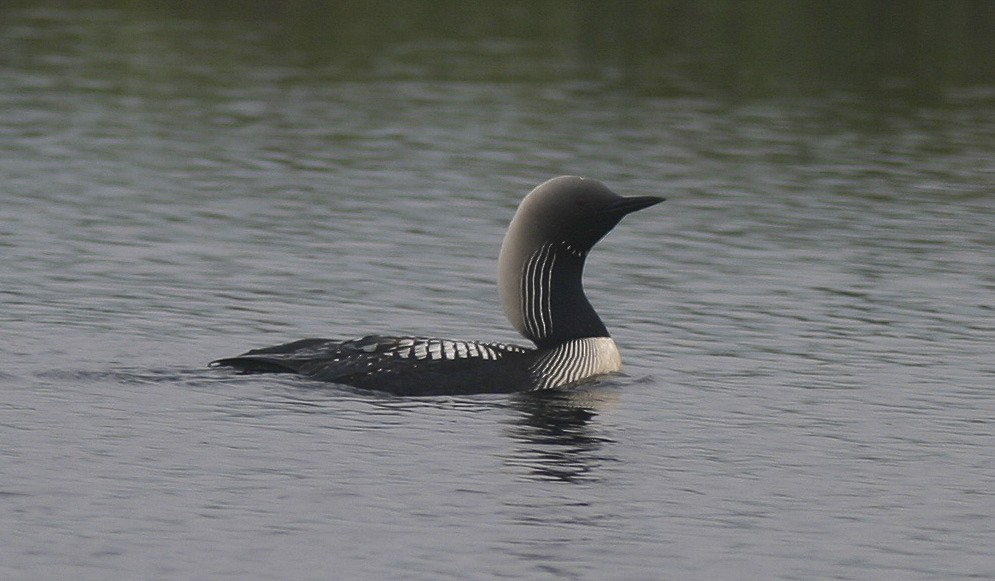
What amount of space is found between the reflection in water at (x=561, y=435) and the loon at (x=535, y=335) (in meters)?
0.21

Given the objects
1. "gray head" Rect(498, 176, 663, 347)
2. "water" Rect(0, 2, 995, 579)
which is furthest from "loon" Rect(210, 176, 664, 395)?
"water" Rect(0, 2, 995, 579)

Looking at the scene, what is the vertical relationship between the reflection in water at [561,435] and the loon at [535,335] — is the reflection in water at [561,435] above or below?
below

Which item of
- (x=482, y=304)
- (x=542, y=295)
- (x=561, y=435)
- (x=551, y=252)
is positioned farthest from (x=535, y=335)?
(x=482, y=304)

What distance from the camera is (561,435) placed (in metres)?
11.2

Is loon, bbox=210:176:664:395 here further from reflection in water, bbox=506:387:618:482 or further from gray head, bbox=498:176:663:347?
reflection in water, bbox=506:387:618:482

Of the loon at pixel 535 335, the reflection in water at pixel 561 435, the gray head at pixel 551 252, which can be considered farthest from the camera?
the gray head at pixel 551 252

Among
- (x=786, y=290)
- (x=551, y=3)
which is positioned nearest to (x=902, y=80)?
(x=551, y=3)

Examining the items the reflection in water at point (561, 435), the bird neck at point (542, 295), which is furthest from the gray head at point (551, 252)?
the reflection in water at point (561, 435)

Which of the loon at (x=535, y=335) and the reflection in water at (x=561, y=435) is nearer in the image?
the reflection in water at (x=561, y=435)

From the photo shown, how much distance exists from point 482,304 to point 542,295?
8.45ft

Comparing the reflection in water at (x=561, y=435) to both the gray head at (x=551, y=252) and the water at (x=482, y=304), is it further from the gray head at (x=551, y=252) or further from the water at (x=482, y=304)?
the gray head at (x=551, y=252)

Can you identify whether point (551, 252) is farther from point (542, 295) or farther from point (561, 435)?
point (561, 435)

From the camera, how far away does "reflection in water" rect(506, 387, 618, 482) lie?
34.3 feet

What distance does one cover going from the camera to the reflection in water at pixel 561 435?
10.4 meters
